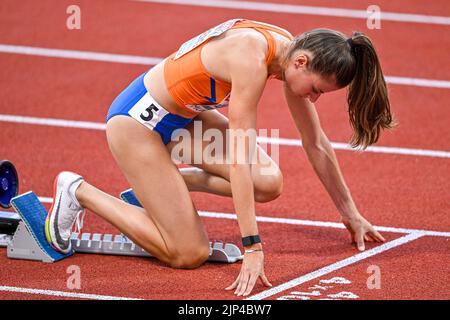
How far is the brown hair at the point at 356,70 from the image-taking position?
440 centimetres

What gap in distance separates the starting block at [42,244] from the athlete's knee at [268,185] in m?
0.33

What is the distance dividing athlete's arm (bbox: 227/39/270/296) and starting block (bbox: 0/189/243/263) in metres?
0.58

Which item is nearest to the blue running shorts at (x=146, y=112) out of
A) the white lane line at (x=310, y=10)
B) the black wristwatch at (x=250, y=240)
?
the black wristwatch at (x=250, y=240)

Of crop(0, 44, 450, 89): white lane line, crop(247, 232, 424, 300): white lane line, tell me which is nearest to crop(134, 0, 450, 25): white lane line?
crop(0, 44, 450, 89): white lane line

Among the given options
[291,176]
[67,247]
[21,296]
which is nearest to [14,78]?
[291,176]

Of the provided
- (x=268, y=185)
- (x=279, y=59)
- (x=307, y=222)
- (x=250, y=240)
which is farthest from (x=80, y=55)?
(x=250, y=240)

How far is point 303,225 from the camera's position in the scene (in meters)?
5.66

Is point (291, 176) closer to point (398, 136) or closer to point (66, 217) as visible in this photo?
point (398, 136)

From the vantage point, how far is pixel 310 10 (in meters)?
10.6

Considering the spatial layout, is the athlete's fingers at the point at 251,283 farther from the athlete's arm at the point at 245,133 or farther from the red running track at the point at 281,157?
the red running track at the point at 281,157

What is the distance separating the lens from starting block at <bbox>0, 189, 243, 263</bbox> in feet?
16.4

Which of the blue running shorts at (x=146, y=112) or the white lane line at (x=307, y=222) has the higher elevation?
the blue running shorts at (x=146, y=112)

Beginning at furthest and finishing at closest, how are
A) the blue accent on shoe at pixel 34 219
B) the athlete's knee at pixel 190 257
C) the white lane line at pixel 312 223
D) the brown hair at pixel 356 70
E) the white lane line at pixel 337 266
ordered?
the white lane line at pixel 312 223
the blue accent on shoe at pixel 34 219
the athlete's knee at pixel 190 257
the white lane line at pixel 337 266
the brown hair at pixel 356 70

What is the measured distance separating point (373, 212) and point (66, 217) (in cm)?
199
